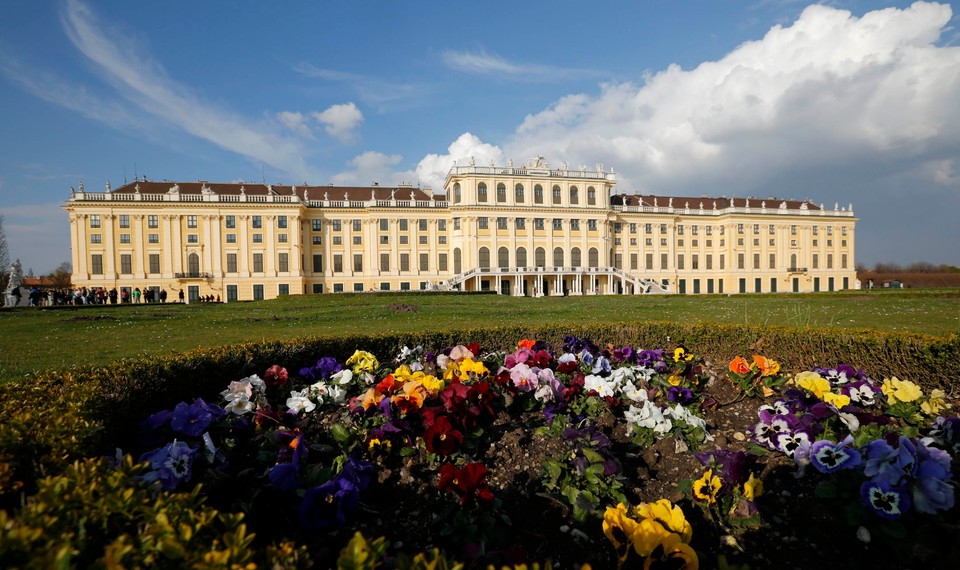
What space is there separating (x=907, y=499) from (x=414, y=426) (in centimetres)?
294

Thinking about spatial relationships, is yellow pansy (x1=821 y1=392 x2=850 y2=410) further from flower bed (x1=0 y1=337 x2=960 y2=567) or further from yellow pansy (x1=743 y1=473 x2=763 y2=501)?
yellow pansy (x1=743 y1=473 x2=763 y2=501)

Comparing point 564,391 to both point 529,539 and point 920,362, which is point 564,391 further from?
point 920,362

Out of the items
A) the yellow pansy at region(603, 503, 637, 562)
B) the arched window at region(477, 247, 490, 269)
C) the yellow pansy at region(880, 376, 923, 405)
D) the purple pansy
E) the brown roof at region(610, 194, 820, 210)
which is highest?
the brown roof at region(610, 194, 820, 210)

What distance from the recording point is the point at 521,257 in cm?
5003

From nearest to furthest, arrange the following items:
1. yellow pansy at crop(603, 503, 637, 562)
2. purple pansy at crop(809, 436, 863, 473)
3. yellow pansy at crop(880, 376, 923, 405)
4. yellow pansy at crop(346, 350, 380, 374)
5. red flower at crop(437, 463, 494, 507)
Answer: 1. yellow pansy at crop(603, 503, 637, 562)
2. red flower at crop(437, 463, 494, 507)
3. purple pansy at crop(809, 436, 863, 473)
4. yellow pansy at crop(880, 376, 923, 405)
5. yellow pansy at crop(346, 350, 380, 374)

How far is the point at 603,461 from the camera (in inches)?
109

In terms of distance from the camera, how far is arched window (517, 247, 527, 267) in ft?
164

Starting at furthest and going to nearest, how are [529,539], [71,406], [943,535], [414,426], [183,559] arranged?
[414,426], [71,406], [529,539], [943,535], [183,559]

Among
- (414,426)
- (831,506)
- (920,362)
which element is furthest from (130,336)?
Result: (920,362)

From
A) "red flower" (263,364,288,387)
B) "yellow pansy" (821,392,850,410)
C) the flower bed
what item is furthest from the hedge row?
"yellow pansy" (821,392,850,410)

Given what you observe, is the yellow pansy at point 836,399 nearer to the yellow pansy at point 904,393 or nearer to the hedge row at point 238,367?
the yellow pansy at point 904,393

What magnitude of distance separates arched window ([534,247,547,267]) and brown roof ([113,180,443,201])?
1446 centimetres

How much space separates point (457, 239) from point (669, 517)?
47.6 metres

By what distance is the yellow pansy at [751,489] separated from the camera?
2.57m
